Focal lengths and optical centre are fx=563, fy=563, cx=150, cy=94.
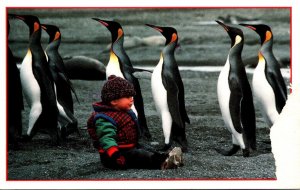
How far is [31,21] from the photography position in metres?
4.04

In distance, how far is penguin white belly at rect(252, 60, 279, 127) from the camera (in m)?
4.03

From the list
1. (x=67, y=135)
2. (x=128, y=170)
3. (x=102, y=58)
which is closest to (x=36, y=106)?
(x=67, y=135)

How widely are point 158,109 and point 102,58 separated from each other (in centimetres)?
56

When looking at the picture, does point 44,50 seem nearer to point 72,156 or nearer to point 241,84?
point 72,156

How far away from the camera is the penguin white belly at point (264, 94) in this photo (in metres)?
4.03

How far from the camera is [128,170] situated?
382 centimetres

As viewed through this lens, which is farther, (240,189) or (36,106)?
(36,106)

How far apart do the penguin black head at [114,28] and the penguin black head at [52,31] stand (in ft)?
1.00

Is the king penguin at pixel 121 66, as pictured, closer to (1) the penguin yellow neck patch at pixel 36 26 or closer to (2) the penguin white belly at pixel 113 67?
(2) the penguin white belly at pixel 113 67

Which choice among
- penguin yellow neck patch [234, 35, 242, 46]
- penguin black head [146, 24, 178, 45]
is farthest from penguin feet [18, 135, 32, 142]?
penguin yellow neck patch [234, 35, 242, 46]

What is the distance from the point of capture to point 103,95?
376 centimetres

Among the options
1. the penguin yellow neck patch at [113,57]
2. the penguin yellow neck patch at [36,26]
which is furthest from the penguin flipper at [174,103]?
the penguin yellow neck patch at [36,26]

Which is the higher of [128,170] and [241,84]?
[241,84]
